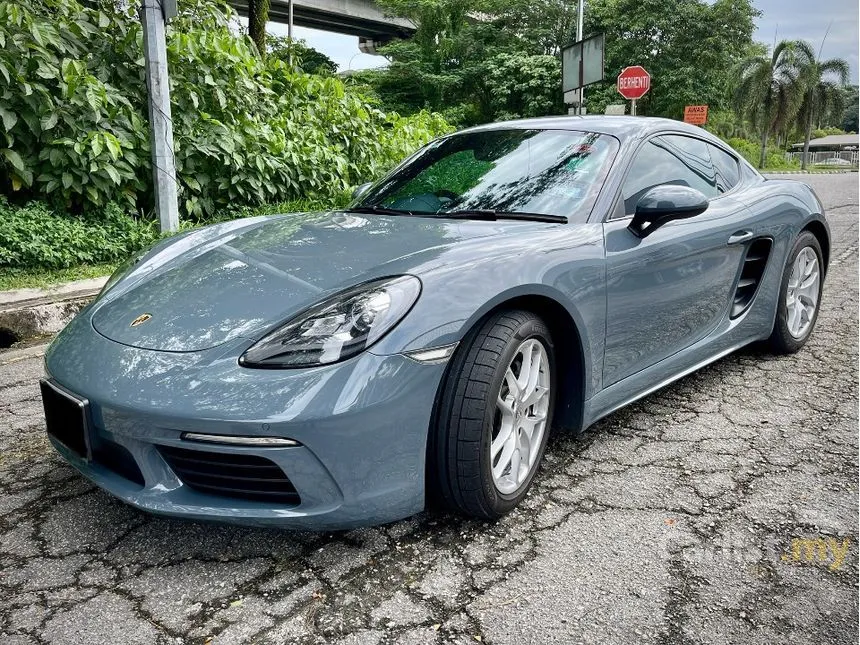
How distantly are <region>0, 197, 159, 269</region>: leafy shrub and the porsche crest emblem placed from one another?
144 inches

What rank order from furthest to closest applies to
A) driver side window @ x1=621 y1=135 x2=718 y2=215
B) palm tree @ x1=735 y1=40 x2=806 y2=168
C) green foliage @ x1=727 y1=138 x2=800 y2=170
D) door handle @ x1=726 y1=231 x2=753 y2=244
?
palm tree @ x1=735 y1=40 x2=806 y2=168 → green foliage @ x1=727 y1=138 x2=800 y2=170 → door handle @ x1=726 y1=231 x2=753 y2=244 → driver side window @ x1=621 y1=135 x2=718 y2=215

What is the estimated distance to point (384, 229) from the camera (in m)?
2.47

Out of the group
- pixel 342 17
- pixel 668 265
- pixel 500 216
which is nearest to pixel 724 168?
pixel 668 265

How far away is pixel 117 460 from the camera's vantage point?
190cm

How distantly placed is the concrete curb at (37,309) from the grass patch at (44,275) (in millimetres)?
125

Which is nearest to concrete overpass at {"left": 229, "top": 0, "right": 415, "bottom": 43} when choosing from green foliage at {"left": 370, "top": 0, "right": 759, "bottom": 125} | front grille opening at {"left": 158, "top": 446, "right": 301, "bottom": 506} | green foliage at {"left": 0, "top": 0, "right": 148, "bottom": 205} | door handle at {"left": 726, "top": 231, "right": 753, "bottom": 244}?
green foliage at {"left": 370, "top": 0, "right": 759, "bottom": 125}

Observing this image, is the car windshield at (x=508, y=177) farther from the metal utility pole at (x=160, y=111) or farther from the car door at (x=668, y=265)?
the metal utility pole at (x=160, y=111)

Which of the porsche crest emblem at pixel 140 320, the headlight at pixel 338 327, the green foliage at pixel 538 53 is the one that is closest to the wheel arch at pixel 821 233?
the headlight at pixel 338 327

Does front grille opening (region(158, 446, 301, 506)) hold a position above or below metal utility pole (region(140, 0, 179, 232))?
below

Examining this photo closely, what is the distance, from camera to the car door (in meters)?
2.44

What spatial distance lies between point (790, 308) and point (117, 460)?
10.9 ft

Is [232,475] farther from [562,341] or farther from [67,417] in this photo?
[562,341]

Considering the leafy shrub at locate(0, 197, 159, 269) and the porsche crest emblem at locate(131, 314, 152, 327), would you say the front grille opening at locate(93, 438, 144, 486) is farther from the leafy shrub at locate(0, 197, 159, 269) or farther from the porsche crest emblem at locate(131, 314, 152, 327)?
the leafy shrub at locate(0, 197, 159, 269)

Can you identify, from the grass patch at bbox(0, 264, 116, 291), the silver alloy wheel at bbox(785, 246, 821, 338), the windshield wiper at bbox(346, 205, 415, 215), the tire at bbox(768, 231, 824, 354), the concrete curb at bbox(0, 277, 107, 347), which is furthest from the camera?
the grass patch at bbox(0, 264, 116, 291)
